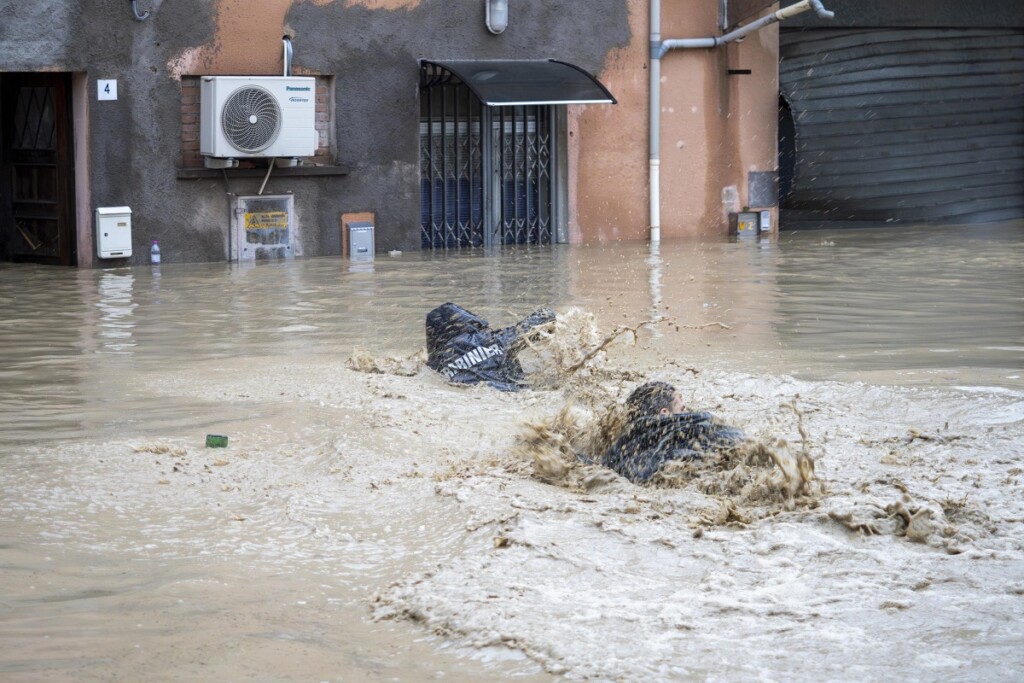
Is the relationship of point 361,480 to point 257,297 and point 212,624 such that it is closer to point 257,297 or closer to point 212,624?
point 212,624

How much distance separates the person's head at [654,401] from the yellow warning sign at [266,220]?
9.83 meters

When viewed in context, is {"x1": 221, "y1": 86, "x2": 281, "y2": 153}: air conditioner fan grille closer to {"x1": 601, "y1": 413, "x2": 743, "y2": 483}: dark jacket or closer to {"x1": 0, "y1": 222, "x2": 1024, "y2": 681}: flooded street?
{"x1": 0, "y1": 222, "x2": 1024, "y2": 681}: flooded street

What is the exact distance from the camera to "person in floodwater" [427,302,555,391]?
7.91 m

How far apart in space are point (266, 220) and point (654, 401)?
10.0 meters

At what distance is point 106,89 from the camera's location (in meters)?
14.3

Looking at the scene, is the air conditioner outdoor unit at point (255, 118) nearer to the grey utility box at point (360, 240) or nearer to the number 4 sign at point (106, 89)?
the number 4 sign at point (106, 89)

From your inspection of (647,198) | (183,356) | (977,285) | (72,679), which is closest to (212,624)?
(72,679)

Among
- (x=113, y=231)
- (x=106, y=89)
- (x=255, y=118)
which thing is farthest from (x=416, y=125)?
(x=113, y=231)

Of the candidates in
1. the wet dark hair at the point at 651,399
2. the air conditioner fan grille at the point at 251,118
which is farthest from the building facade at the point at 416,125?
the wet dark hair at the point at 651,399

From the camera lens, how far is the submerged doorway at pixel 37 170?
1475 cm

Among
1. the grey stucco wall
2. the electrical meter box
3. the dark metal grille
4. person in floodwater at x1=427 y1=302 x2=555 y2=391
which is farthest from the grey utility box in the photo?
person in floodwater at x1=427 y1=302 x2=555 y2=391

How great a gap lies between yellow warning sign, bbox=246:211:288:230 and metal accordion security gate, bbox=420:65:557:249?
1919mm

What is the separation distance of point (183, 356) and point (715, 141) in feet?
35.3

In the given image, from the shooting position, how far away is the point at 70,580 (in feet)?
15.0
